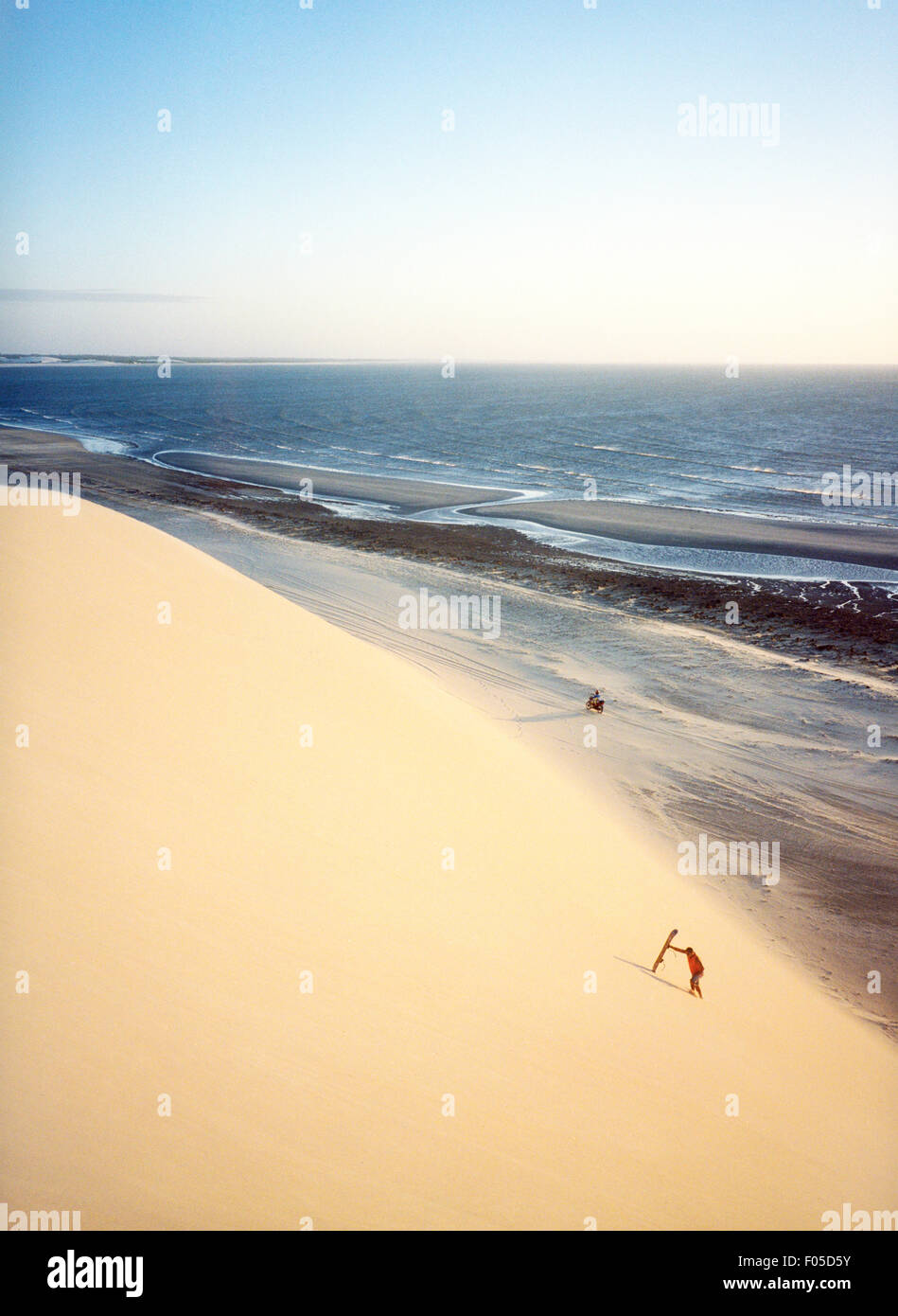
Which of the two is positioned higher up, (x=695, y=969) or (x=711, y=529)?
(x=711, y=529)

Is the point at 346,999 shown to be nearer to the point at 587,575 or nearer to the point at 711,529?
the point at 587,575

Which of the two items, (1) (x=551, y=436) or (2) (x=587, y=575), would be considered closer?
(2) (x=587, y=575)

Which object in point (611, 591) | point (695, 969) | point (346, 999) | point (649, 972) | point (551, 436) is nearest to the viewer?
point (346, 999)

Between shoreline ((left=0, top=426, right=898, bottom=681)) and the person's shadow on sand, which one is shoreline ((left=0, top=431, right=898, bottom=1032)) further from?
the person's shadow on sand

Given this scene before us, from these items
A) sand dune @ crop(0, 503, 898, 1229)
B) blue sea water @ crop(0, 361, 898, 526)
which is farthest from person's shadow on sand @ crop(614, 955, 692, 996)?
blue sea water @ crop(0, 361, 898, 526)

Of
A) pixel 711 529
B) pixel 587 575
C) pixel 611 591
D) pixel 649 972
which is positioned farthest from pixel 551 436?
pixel 649 972

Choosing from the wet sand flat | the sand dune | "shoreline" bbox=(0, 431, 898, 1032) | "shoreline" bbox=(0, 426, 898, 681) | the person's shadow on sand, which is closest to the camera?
the sand dune
